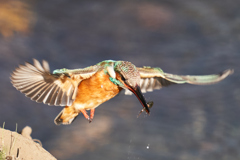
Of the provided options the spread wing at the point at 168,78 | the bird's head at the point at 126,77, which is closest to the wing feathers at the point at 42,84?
the bird's head at the point at 126,77

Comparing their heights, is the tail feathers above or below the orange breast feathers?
below

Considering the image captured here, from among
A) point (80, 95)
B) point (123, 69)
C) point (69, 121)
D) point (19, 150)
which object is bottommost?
point (19, 150)

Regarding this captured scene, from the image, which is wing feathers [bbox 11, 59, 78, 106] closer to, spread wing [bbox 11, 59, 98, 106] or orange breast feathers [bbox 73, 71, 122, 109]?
spread wing [bbox 11, 59, 98, 106]

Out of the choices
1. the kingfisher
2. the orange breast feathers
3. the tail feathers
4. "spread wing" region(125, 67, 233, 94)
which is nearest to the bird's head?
the kingfisher

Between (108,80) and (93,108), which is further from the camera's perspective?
(93,108)

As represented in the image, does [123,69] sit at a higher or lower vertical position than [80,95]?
higher

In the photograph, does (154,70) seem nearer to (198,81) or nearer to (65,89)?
(198,81)

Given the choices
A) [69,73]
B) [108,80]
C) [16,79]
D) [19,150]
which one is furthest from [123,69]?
[19,150]
